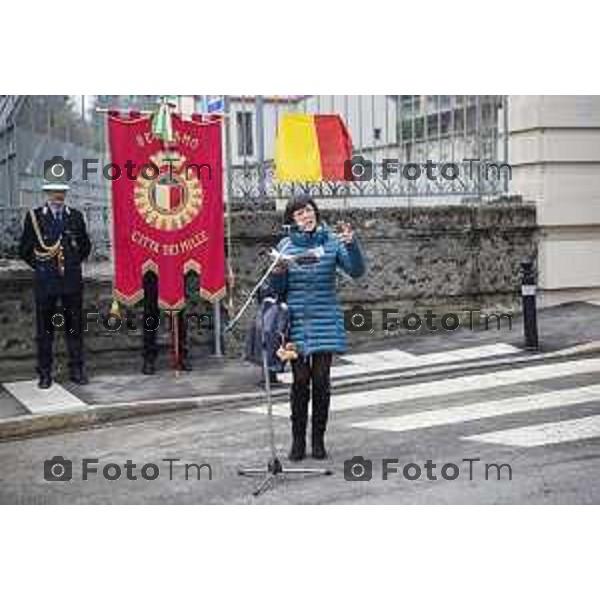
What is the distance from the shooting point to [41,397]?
6000 millimetres

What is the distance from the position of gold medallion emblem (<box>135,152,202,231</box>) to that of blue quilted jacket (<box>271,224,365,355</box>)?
1073mm

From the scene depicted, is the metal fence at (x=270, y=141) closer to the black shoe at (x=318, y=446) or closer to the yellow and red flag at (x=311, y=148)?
the yellow and red flag at (x=311, y=148)

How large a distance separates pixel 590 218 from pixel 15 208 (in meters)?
3.70

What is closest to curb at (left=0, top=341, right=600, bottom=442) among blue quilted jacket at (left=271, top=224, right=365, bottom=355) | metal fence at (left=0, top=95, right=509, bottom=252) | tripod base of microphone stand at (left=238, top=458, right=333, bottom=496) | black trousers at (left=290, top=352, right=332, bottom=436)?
black trousers at (left=290, top=352, right=332, bottom=436)

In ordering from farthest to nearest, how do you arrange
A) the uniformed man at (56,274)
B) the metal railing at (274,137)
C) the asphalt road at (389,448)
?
the uniformed man at (56,274), the metal railing at (274,137), the asphalt road at (389,448)

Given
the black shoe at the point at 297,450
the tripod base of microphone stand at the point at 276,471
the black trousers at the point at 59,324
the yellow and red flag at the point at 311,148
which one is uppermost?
the yellow and red flag at the point at 311,148

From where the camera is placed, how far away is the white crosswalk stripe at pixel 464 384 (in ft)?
18.9

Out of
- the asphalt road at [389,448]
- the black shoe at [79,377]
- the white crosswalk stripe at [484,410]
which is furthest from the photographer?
the black shoe at [79,377]

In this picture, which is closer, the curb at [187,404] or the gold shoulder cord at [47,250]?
the curb at [187,404]

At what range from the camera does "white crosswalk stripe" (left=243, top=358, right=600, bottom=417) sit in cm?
577

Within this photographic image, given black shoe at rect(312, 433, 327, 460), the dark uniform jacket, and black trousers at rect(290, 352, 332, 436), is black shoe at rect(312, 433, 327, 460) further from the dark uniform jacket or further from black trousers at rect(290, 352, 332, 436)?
the dark uniform jacket

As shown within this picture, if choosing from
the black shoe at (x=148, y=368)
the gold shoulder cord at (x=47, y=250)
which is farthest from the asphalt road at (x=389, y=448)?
the gold shoulder cord at (x=47, y=250)

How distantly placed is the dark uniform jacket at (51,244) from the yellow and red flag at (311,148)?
4.32 ft

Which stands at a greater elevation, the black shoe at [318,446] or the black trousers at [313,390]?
the black trousers at [313,390]
